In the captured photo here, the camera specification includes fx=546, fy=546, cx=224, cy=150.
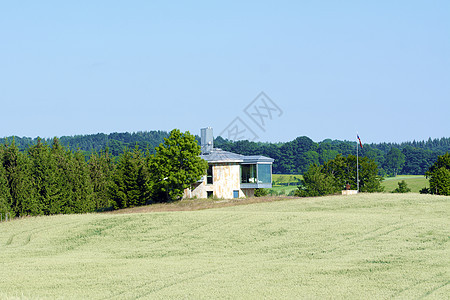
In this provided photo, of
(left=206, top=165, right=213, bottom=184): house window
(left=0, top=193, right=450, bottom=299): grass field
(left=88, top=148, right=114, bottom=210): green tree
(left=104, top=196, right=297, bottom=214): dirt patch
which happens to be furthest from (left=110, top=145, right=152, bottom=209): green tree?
(left=0, top=193, right=450, bottom=299): grass field

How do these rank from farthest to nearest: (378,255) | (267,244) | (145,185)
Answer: (145,185) < (267,244) < (378,255)

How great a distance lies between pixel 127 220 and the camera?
4203 cm

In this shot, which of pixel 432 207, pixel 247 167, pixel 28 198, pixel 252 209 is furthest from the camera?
pixel 247 167

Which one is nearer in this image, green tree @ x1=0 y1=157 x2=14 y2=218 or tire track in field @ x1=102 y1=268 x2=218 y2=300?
→ tire track in field @ x1=102 y1=268 x2=218 y2=300

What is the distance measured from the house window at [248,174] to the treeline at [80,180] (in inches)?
286

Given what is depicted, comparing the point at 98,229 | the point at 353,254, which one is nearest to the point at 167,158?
the point at 98,229

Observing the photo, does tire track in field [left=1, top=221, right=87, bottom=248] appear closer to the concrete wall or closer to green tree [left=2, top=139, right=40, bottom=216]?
green tree [left=2, top=139, right=40, bottom=216]

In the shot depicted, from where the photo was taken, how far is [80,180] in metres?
64.4

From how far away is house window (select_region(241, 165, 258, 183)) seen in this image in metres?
65.6

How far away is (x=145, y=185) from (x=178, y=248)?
103 feet

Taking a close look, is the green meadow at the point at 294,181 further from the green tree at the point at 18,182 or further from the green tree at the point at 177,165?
the green tree at the point at 18,182

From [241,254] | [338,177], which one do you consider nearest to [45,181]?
[241,254]

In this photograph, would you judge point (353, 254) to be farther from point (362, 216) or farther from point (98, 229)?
point (98, 229)

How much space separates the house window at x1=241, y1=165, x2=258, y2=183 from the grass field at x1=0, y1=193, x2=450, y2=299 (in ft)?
58.3
